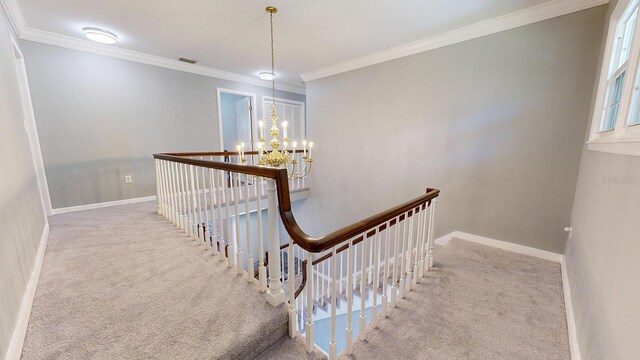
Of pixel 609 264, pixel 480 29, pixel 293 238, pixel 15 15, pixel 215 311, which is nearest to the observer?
pixel 609 264

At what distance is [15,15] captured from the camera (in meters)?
2.59

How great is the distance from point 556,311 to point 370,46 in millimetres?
3573

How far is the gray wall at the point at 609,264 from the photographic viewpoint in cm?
96

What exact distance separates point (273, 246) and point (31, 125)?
383cm

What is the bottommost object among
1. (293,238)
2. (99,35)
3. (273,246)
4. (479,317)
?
(479,317)

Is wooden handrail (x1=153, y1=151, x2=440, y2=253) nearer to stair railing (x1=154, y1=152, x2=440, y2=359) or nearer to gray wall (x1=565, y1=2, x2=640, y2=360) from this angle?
stair railing (x1=154, y1=152, x2=440, y2=359)

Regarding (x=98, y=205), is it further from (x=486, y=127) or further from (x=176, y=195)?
(x=486, y=127)

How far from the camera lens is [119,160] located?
3.84 m

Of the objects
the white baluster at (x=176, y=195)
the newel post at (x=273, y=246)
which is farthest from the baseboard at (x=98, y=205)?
the newel post at (x=273, y=246)

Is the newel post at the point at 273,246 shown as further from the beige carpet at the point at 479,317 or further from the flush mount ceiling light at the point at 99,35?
the flush mount ceiling light at the point at 99,35

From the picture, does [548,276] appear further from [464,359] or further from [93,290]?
[93,290]

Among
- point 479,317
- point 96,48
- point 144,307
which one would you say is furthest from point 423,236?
point 96,48

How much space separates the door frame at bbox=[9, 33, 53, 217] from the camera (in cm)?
284

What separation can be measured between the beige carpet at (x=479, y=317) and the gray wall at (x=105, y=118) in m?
4.29
